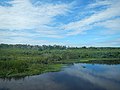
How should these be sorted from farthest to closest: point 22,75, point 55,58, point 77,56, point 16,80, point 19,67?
point 77,56 → point 55,58 → point 19,67 → point 22,75 → point 16,80

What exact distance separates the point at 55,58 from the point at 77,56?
65.1ft

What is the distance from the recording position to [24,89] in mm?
38438

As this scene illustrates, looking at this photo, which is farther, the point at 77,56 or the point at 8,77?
the point at 77,56

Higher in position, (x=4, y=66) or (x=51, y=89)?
(x=4, y=66)

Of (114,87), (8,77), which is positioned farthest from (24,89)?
(114,87)

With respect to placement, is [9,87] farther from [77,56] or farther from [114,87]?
[77,56]

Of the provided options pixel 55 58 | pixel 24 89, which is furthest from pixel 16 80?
pixel 55 58

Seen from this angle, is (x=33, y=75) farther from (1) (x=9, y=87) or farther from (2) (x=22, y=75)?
(1) (x=9, y=87)

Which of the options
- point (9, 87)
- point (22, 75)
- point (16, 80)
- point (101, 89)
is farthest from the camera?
point (22, 75)

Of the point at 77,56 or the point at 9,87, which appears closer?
the point at 9,87

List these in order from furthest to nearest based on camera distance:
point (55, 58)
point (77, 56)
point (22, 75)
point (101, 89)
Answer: point (77, 56) < point (55, 58) < point (22, 75) < point (101, 89)

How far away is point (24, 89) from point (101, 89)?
1653 cm

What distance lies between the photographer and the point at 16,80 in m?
47.5

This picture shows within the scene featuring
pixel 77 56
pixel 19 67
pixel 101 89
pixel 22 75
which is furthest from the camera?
pixel 77 56
